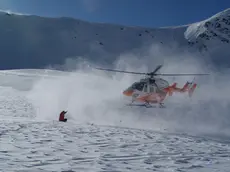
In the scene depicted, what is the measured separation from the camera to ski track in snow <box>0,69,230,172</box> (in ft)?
19.6

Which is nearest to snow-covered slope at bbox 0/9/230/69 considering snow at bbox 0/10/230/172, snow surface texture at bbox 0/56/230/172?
snow at bbox 0/10/230/172

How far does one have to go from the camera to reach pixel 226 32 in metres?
154

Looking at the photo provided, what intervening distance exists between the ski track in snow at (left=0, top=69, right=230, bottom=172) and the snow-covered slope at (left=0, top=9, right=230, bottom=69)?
8474 centimetres

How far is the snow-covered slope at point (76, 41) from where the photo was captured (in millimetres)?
101375

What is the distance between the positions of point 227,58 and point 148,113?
326 ft

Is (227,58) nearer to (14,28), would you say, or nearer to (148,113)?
(14,28)

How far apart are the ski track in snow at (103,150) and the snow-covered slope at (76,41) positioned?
278 feet

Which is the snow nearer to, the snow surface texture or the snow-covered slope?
the snow surface texture

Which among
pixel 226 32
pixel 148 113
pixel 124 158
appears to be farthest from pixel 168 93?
pixel 226 32

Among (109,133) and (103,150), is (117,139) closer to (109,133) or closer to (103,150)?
(109,133)

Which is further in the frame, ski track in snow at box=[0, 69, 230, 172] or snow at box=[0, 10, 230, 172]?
snow at box=[0, 10, 230, 172]

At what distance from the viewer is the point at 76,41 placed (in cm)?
11419

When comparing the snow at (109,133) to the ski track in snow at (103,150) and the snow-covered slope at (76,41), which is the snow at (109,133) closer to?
the ski track in snow at (103,150)

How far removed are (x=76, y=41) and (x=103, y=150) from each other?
359 feet
